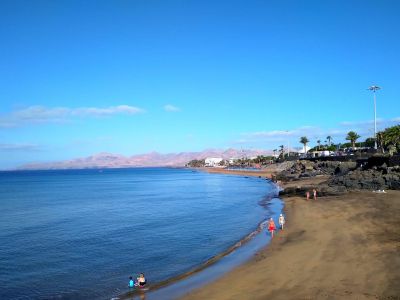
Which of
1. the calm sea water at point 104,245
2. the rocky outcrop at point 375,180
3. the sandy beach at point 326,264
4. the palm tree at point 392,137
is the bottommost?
the calm sea water at point 104,245

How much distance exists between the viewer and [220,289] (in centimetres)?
1797

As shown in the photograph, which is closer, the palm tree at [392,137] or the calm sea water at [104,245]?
the calm sea water at [104,245]

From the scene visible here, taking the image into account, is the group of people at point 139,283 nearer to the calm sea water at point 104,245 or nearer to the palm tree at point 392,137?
the calm sea water at point 104,245

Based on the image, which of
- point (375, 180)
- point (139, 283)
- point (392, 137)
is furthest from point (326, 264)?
point (392, 137)

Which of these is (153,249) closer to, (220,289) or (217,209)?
(220,289)

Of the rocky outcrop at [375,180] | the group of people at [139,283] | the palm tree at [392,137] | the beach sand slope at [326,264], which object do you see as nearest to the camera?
the beach sand slope at [326,264]

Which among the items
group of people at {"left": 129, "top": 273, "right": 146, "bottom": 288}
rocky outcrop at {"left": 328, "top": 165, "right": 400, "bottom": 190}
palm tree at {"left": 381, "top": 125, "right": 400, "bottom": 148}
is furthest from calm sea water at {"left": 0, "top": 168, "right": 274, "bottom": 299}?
palm tree at {"left": 381, "top": 125, "right": 400, "bottom": 148}

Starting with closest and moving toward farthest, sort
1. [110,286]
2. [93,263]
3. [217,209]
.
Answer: [110,286], [93,263], [217,209]

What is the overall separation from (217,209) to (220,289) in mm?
32550

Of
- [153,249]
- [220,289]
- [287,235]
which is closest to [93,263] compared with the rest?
[153,249]

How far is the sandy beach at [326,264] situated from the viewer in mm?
15828

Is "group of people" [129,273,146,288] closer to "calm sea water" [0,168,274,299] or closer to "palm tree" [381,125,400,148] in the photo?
"calm sea water" [0,168,274,299]

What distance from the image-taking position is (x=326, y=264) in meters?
19.6

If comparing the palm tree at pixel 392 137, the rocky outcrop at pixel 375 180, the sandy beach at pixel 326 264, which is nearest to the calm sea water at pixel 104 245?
the sandy beach at pixel 326 264
